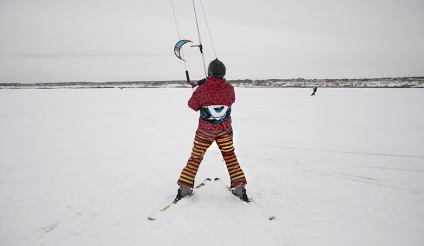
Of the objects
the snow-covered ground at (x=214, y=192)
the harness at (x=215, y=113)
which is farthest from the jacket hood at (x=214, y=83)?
the snow-covered ground at (x=214, y=192)

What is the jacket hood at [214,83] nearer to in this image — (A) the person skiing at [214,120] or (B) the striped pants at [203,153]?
(A) the person skiing at [214,120]

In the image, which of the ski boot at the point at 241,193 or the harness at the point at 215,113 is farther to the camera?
the ski boot at the point at 241,193

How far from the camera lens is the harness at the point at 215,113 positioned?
11.3 feet

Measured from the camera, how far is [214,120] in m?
3.50

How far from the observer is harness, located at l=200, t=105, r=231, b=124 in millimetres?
3451

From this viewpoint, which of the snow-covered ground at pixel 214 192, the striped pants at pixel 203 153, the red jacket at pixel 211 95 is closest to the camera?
the snow-covered ground at pixel 214 192

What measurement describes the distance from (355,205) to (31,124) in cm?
1214

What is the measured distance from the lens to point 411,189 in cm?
423

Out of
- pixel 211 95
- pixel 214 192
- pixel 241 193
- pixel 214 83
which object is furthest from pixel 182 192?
pixel 214 83

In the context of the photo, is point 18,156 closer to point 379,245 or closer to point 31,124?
point 31,124

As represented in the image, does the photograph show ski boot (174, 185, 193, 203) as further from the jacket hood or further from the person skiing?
the jacket hood

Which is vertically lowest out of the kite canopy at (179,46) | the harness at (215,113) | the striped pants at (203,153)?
the striped pants at (203,153)

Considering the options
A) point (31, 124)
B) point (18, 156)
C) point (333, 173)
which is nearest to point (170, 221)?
point (333, 173)

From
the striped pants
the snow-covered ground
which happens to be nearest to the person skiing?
the striped pants
